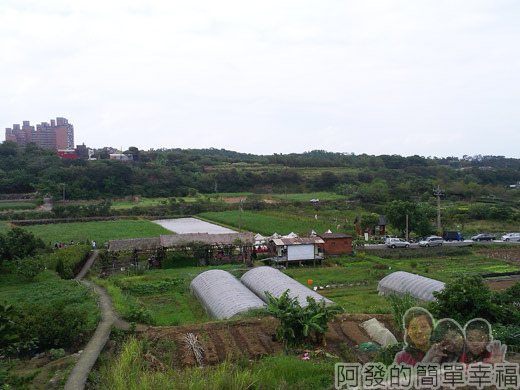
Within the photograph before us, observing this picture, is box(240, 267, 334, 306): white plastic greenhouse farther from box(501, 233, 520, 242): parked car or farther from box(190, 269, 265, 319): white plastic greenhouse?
box(501, 233, 520, 242): parked car

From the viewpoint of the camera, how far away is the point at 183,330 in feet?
41.3

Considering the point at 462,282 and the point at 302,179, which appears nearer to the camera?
the point at 462,282

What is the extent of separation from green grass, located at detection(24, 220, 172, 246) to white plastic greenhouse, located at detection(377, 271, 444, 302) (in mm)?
22561

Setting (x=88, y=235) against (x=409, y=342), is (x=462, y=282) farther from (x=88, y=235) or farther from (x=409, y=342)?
(x=88, y=235)

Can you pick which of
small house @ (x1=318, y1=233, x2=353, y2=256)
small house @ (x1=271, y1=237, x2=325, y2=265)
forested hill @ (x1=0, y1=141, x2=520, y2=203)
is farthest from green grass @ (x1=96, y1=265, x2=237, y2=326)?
forested hill @ (x1=0, y1=141, x2=520, y2=203)

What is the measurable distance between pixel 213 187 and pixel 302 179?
1836 centimetres

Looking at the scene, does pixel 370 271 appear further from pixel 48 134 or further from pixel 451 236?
pixel 48 134

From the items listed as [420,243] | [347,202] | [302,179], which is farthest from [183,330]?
[302,179]

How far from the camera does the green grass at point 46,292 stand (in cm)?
1600

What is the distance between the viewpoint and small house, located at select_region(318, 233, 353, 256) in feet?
99.9

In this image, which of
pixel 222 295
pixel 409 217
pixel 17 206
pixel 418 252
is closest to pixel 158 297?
pixel 222 295

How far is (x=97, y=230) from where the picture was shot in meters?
40.1

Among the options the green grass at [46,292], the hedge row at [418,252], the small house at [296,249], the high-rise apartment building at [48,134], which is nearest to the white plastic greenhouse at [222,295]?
the green grass at [46,292]

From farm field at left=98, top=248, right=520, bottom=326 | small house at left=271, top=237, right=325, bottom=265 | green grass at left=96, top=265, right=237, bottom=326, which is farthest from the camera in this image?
small house at left=271, top=237, right=325, bottom=265
